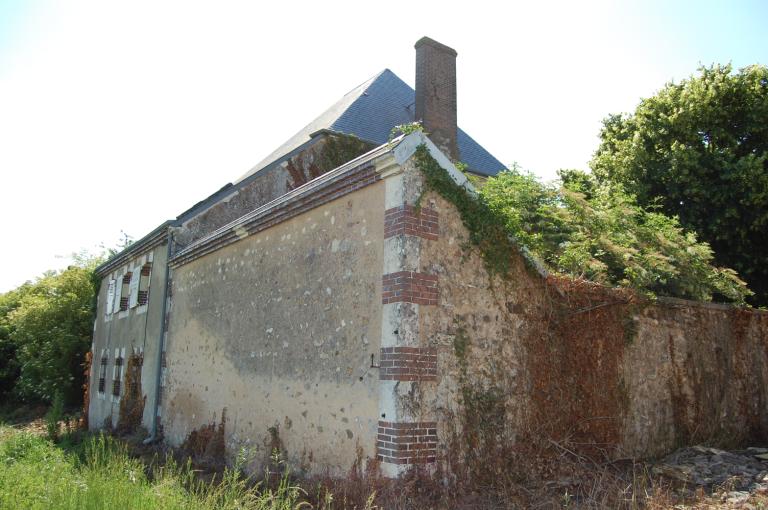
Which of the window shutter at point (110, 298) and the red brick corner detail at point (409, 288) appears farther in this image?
the window shutter at point (110, 298)

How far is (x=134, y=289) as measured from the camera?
48.0ft

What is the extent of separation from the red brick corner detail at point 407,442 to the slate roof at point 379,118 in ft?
31.3

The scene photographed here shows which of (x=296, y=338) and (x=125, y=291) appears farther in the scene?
(x=125, y=291)

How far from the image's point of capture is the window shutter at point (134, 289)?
47.1ft

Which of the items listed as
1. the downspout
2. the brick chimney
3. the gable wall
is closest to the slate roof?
the gable wall

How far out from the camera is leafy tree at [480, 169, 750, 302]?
8.25 meters

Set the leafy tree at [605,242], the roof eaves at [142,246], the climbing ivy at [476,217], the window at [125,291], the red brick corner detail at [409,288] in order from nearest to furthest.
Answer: the red brick corner detail at [409,288], the climbing ivy at [476,217], the leafy tree at [605,242], the roof eaves at [142,246], the window at [125,291]

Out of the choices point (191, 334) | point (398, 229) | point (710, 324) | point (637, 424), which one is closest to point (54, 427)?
point (191, 334)

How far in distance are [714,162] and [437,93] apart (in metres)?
6.79

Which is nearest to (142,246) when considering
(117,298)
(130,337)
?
(130,337)

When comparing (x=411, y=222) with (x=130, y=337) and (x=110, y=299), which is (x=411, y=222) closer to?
(x=130, y=337)

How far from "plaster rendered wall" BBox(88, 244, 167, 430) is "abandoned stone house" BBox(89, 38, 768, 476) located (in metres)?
0.77

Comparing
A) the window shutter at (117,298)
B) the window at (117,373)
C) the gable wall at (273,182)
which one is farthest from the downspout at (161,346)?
the window shutter at (117,298)

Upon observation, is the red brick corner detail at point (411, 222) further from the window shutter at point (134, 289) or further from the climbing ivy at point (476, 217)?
the window shutter at point (134, 289)
